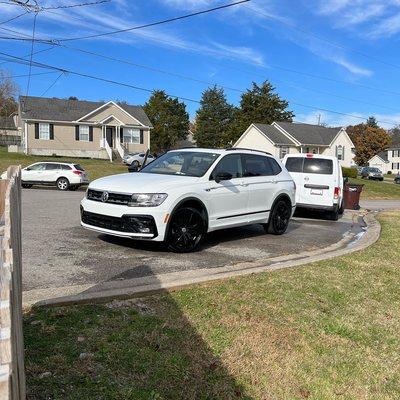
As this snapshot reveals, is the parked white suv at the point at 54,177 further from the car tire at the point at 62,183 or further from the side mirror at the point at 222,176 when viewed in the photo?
the side mirror at the point at 222,176

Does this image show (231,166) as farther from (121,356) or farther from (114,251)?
(121,356)

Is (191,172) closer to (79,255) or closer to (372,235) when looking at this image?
(79,255)

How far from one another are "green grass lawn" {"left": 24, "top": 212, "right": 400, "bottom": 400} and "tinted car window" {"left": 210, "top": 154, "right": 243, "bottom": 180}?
327cm

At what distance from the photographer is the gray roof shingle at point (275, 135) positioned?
5819 cm

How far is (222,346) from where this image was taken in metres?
4.02

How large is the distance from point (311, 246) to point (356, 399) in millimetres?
5984

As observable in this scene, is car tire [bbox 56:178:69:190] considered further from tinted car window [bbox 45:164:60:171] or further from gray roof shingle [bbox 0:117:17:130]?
gray roof shingle [bbox 0:117:17:130]

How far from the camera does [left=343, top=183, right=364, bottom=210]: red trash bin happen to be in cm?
1889

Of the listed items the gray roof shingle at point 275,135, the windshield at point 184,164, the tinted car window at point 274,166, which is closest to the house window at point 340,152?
the gray roof shingle at point 275,135

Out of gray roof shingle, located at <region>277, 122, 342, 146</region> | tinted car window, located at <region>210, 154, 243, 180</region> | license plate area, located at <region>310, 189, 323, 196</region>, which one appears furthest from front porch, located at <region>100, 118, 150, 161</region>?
tinted car window, located at <region>210, 154, 243, 180</region>

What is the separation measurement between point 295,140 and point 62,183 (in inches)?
1540

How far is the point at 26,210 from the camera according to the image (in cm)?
1286

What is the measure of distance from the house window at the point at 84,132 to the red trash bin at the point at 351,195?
33969mm

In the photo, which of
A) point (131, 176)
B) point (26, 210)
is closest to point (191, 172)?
point (131, 176)
